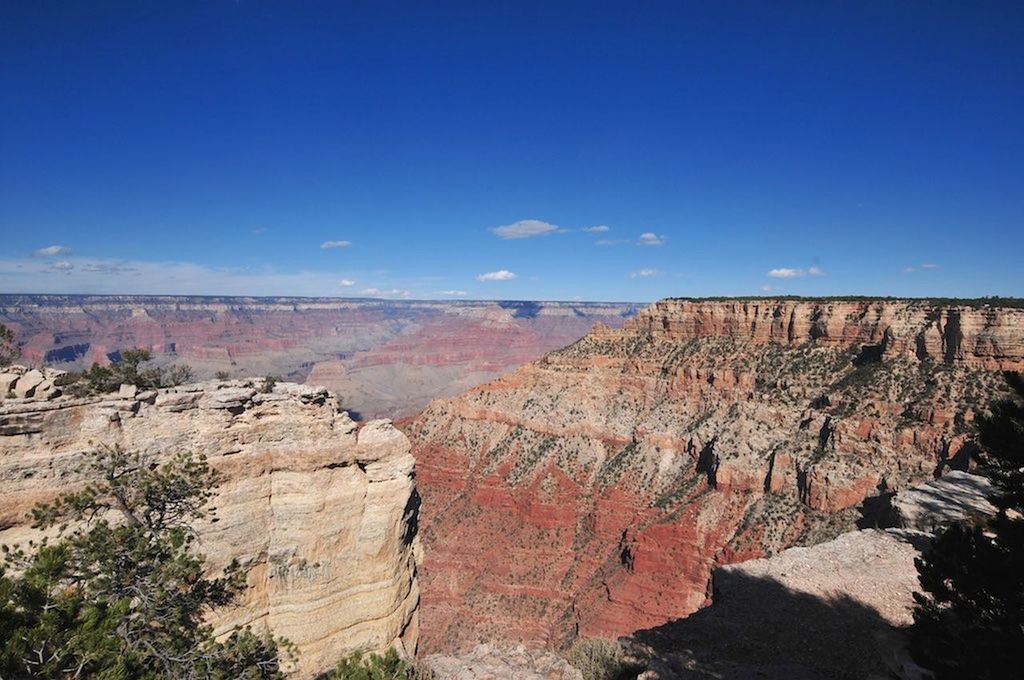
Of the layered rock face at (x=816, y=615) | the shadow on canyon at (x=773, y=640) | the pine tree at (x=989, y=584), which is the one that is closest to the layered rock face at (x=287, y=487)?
the layered rock face at (x=816, y=615)

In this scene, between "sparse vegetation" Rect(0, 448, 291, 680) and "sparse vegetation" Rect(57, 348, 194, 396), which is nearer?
"sparse vegetation" Rect(0, 448, 291, 680)

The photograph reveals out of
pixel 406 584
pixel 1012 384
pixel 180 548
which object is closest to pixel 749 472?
pixel 406 584

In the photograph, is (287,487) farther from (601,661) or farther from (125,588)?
(601,661)

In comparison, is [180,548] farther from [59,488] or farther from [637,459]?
[637,459]

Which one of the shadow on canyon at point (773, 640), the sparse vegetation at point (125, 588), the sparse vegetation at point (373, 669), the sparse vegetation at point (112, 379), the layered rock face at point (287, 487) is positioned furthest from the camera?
the sparse vegetation at point (112, 379)

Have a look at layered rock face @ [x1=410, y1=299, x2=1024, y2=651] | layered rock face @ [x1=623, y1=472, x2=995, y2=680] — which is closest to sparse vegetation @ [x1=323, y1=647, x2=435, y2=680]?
layered rock face @ [x1=623, y1=472, x2=995, y2=680]

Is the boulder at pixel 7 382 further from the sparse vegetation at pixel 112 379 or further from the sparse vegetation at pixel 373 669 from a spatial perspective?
the sparse vegetation at pixel 373 669

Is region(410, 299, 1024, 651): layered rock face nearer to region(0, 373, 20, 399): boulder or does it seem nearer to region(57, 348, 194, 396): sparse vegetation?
region(57, 348, 194, 396): sparse vegetation
